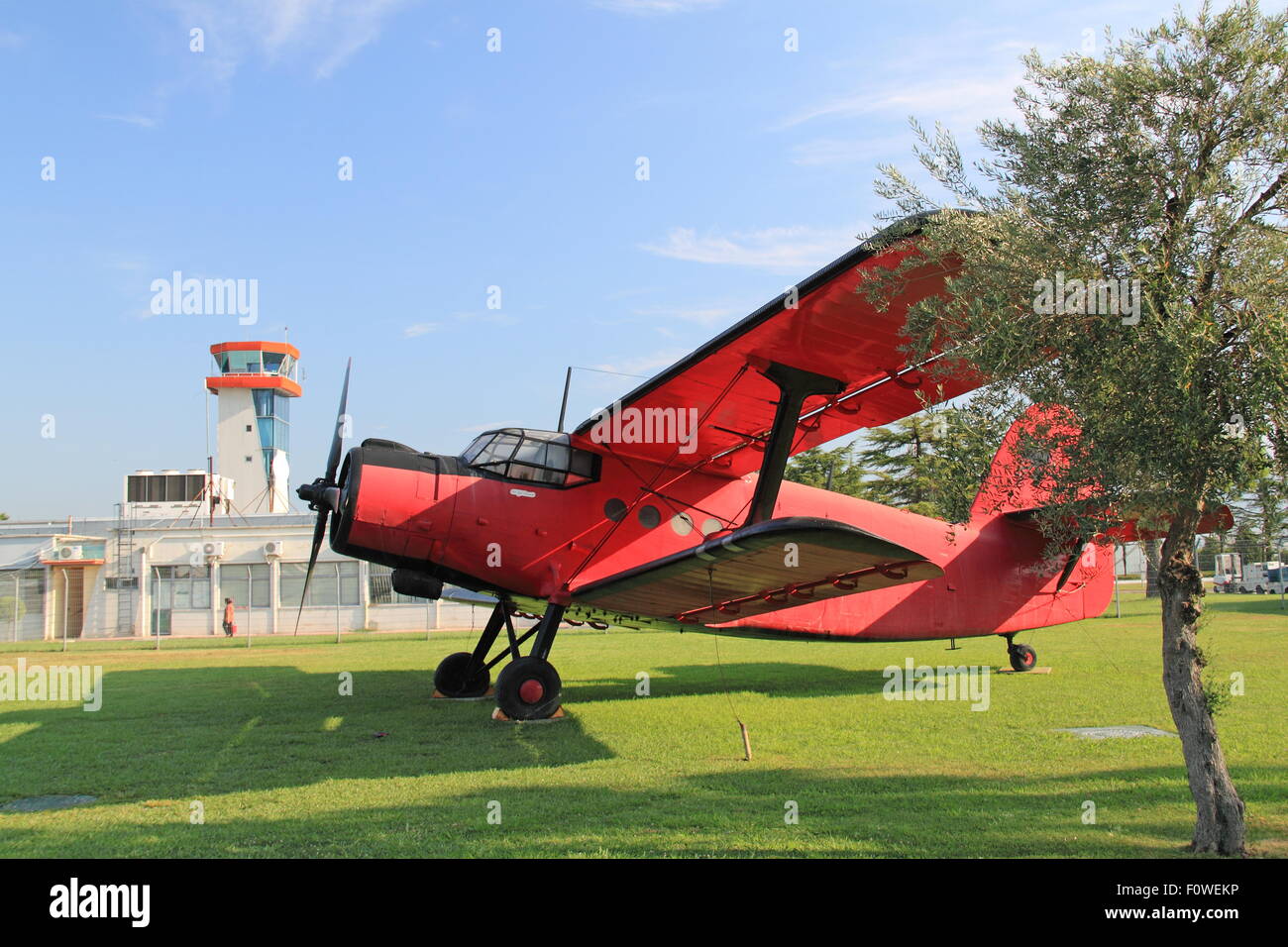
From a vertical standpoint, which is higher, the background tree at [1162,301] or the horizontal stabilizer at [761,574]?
the background tree at [1162,301]

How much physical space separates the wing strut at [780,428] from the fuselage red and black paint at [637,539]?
1875mm

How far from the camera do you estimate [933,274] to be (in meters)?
6.10

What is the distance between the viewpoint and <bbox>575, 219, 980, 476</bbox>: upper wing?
24.6 ft

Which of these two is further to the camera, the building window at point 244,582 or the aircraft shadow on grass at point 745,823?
the building window at point 244,582

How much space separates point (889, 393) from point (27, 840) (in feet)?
28.1

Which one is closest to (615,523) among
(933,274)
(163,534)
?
(933,274)

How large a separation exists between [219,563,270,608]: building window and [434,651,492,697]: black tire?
25.3m

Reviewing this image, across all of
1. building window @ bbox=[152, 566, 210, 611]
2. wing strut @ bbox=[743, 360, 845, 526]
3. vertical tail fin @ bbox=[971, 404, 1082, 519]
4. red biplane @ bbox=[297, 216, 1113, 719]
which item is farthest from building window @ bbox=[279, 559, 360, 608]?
vertical tail fin @ bbox=[971, 404, 1082, 519]

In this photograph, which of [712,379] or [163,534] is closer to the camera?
[712,379]

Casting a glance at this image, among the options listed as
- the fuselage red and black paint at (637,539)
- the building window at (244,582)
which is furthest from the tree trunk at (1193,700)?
the building window at (244,582)

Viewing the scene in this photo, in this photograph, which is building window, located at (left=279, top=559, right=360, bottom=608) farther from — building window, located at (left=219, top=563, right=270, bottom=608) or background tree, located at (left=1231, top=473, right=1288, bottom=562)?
background tree, located at (left=1231, top=473, right=1288, bottom=562)

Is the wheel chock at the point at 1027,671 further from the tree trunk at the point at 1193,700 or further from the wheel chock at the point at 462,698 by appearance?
the tree trunk at the point at 1193,700

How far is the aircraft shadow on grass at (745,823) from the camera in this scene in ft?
16.0
